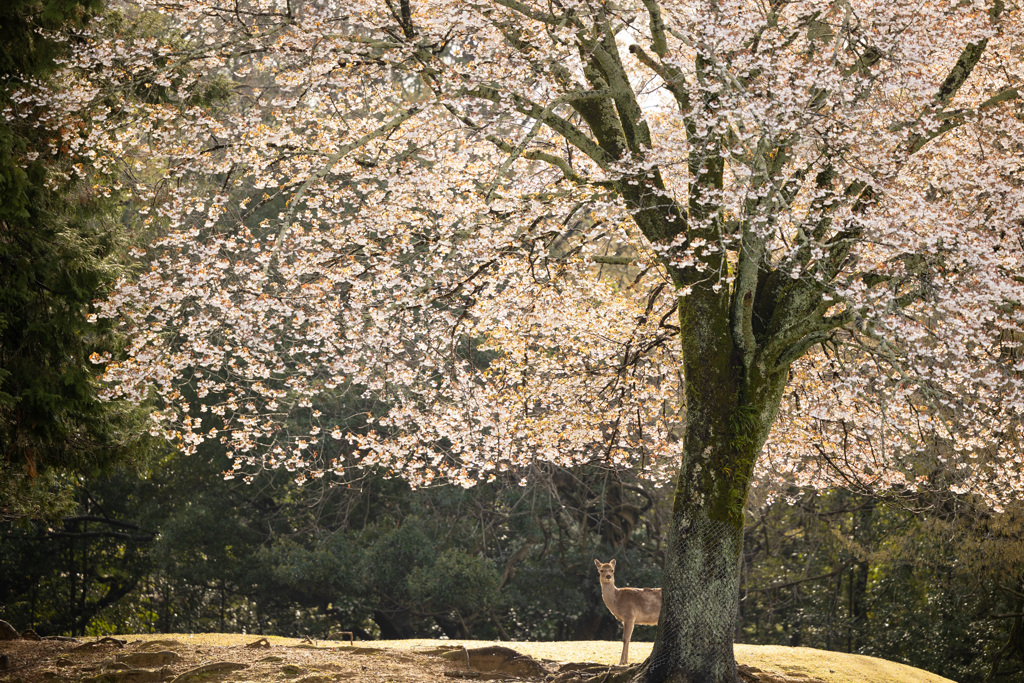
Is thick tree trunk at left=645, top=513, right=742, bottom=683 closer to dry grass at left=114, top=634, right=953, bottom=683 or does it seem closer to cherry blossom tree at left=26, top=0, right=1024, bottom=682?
cherry blossom tree at left=26, top=0, right=1024, bottom=682

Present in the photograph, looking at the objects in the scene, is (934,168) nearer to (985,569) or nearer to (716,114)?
(716,114)

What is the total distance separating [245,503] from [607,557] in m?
7.04

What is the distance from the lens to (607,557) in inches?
613

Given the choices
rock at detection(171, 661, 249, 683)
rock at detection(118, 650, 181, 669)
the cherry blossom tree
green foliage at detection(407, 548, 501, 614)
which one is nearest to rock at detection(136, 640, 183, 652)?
rock at detection(118, 650, 181, 669)

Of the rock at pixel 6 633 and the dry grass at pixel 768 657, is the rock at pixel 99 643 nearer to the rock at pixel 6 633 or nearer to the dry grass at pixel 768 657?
the dry grass at pixel 768 657

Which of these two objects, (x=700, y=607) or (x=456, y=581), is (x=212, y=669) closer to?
(x=700, y=607)

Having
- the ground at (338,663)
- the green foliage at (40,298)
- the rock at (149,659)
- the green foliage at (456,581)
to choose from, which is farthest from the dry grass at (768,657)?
the green foliage at (456,581)

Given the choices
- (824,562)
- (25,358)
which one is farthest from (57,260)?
(824,562)

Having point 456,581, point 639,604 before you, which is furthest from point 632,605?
point 456,581

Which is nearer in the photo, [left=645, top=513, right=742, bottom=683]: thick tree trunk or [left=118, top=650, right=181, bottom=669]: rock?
[left=645, top=513, right=742, bottom=683]: thick tree trunk

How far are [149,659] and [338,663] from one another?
5.53 feet

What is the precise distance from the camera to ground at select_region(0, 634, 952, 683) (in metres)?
6.97

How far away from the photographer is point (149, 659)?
24.2 feet

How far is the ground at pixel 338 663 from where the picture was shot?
697cm
